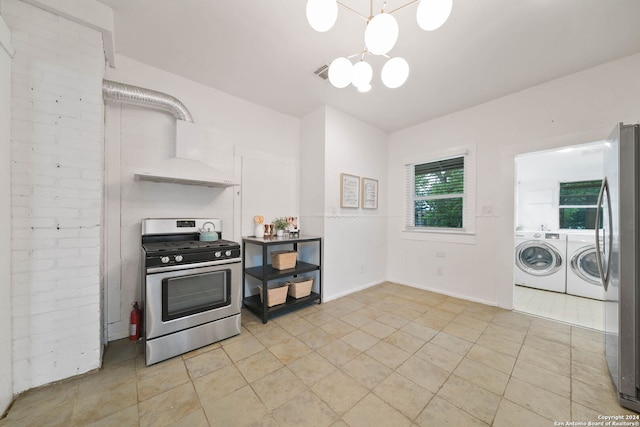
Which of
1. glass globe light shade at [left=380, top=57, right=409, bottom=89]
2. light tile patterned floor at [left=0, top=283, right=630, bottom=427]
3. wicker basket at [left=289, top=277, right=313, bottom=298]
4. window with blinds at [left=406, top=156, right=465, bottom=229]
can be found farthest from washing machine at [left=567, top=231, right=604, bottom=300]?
glass globe light shade at [left=380, top=57, right=409, bottom=89]

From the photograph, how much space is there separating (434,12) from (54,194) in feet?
8.64

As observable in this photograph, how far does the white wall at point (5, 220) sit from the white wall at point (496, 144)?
4.29 m

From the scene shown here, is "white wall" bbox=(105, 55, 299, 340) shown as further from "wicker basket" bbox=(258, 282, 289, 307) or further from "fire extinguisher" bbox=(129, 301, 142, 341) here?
"wicker basket" bbox=(258, 282, 289, 307)

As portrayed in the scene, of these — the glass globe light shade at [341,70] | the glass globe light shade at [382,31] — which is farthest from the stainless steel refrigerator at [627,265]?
the glass globe light shade at [341,70]

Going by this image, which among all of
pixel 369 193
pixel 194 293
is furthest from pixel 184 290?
pixel 369 193

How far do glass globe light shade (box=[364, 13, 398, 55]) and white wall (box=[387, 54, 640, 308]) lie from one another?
274 centimetres

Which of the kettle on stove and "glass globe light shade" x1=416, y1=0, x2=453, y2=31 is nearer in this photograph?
"glass globe light shade" x1=416, y1=0, x2=453, y2=31

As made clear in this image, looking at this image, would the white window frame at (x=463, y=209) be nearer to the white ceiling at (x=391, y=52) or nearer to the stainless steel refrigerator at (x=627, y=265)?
the white ceiling at (x=391, y=52)

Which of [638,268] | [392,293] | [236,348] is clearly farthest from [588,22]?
[236,348]

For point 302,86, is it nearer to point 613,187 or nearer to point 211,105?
point 211,105

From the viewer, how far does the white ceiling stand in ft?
5.72

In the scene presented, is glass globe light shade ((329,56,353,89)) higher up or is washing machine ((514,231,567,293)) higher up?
glass globe light shade ((329,56,353,89))

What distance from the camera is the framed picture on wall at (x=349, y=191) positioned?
3449 mm

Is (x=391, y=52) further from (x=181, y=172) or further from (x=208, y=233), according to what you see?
(x=208, y=233)
